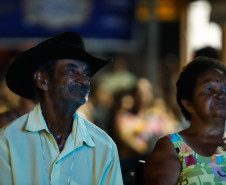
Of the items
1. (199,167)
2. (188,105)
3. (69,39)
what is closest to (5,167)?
(69,39)

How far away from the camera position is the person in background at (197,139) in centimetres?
286

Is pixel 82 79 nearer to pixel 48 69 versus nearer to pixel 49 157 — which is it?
pixel 48 69

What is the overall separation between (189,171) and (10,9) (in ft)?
13.0

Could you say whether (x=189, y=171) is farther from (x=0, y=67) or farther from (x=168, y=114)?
(x=0, y=67)

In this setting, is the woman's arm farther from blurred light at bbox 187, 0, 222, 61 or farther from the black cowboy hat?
blurred light at bbox 187, 0, 222, 61

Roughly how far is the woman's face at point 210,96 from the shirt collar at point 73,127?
0.77 meters

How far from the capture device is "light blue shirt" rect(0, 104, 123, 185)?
Answer: 2703mm

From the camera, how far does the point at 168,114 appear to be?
672cm

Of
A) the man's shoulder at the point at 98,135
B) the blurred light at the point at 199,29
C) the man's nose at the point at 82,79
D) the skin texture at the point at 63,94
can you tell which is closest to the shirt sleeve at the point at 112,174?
the man's shoulder at the point at 98,135

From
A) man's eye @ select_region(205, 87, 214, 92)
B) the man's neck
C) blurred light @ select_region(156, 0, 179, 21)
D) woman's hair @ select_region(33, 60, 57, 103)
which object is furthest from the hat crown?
blurred light @ select_region(156, 0, 179, 21)

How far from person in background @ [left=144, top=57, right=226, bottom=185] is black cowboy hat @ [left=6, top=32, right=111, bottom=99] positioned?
646mm

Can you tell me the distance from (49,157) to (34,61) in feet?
2.10

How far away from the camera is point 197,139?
10.0 ft

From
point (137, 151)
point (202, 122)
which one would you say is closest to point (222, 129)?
point (202, 122)
